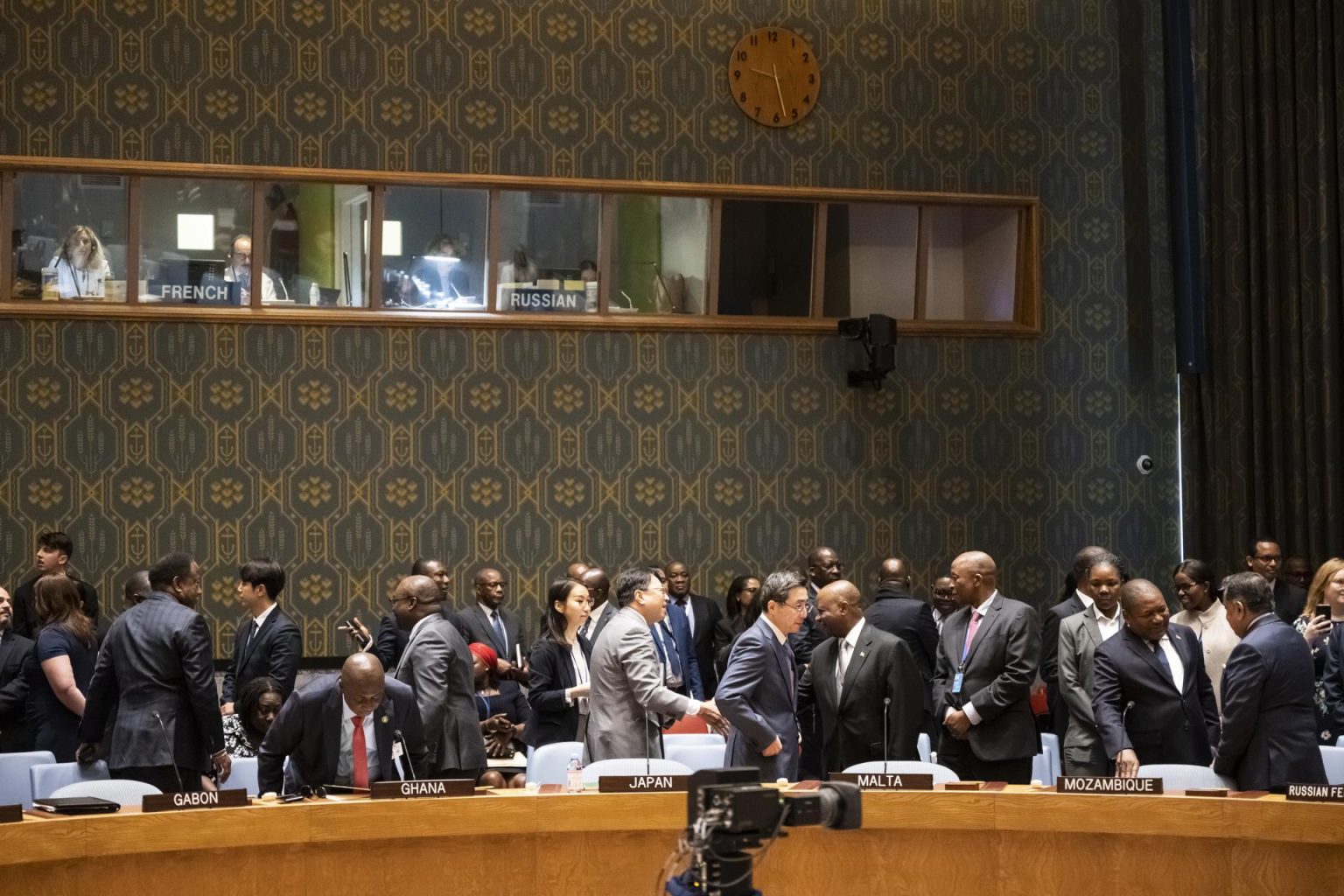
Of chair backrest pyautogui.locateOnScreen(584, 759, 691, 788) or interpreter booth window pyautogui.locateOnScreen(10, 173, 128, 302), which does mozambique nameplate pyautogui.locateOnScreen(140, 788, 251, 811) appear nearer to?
chair backrest pyautogui.locateOnScreen(584, 759, 691, 788)

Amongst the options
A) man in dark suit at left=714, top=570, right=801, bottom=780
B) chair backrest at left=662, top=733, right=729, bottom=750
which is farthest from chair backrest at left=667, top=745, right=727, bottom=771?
man in dark suit at left=714, top=570, right=801, bottom=780

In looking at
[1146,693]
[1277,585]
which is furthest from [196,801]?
[1277,585]

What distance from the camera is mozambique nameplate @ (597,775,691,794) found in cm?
543

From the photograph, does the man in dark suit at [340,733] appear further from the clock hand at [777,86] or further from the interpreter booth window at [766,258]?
the clock hand at [777,86]

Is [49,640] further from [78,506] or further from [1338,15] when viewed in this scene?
[1338,15]

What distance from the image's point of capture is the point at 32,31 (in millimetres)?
10812

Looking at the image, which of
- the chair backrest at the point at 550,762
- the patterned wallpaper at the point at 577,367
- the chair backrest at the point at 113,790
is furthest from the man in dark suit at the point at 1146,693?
the patterned wallpaper at the point at 577,367

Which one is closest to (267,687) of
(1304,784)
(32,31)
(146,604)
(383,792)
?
(146,604)

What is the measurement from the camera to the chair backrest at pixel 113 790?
5.59 meters

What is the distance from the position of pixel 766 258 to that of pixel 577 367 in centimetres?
153

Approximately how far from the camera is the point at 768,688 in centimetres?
636

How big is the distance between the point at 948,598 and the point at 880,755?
132 inches

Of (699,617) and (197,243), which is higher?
(197,243)

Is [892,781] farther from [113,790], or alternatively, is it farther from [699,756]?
[113,790]
